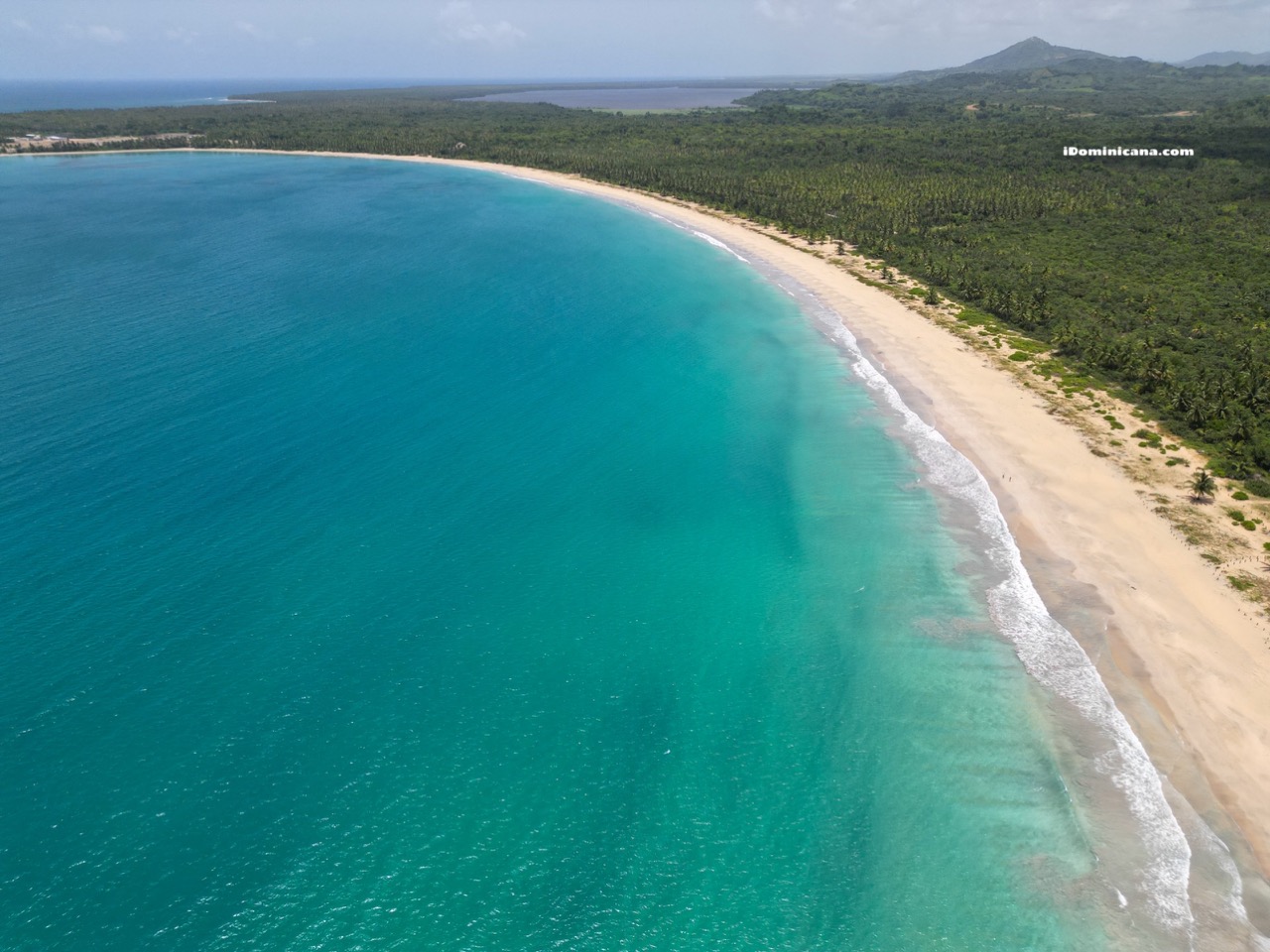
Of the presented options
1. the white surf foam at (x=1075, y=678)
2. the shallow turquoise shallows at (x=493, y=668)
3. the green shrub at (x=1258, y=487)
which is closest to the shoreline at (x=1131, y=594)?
the white surf foam at (x=1075, y=678)

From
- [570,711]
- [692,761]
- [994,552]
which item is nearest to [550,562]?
[570,711]


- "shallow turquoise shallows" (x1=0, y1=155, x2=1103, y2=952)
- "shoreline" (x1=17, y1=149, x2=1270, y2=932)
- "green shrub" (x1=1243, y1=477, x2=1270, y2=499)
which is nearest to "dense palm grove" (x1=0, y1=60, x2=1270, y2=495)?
"green shrub" (x1=1243, y1=477, x2=1270, y2=499)

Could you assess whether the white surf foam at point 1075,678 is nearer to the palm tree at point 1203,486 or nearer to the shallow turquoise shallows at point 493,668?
the shallow turquoise shallows at point 493,668

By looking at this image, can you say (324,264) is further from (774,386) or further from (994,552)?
(994,552)

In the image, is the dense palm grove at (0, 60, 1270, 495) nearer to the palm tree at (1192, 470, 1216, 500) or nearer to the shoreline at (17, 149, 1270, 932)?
the palm tree at (1192, 470, 1216, 500)

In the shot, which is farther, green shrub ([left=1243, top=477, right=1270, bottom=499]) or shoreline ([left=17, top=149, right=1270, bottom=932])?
green shrub ([left=1243, top=477, right=1270, bottom=499])

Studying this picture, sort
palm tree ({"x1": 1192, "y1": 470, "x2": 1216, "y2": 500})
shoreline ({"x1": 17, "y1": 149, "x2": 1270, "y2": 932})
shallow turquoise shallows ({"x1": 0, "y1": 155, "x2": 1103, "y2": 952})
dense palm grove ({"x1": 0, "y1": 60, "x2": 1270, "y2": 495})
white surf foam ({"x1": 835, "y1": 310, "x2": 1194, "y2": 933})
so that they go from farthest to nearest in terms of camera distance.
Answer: dense palm grove ({"x1": 0, "y1": 60, "x2": 1270, "y2": 495}) < palm tree ({"x1": 1192, "y1": 470, "x2": 1216, "y2": 500}) < shoreline ({"x1": 17, "y1": 149, "x2": 1270, "y2": 932}) < white surf foam ({"x1": 835, "y1": 310, "x2": 1194, "y2": 933}) < shallow turquoise shallows ({"x1": 0, "y1": 155, "x2": 1103, "y2": 952})
